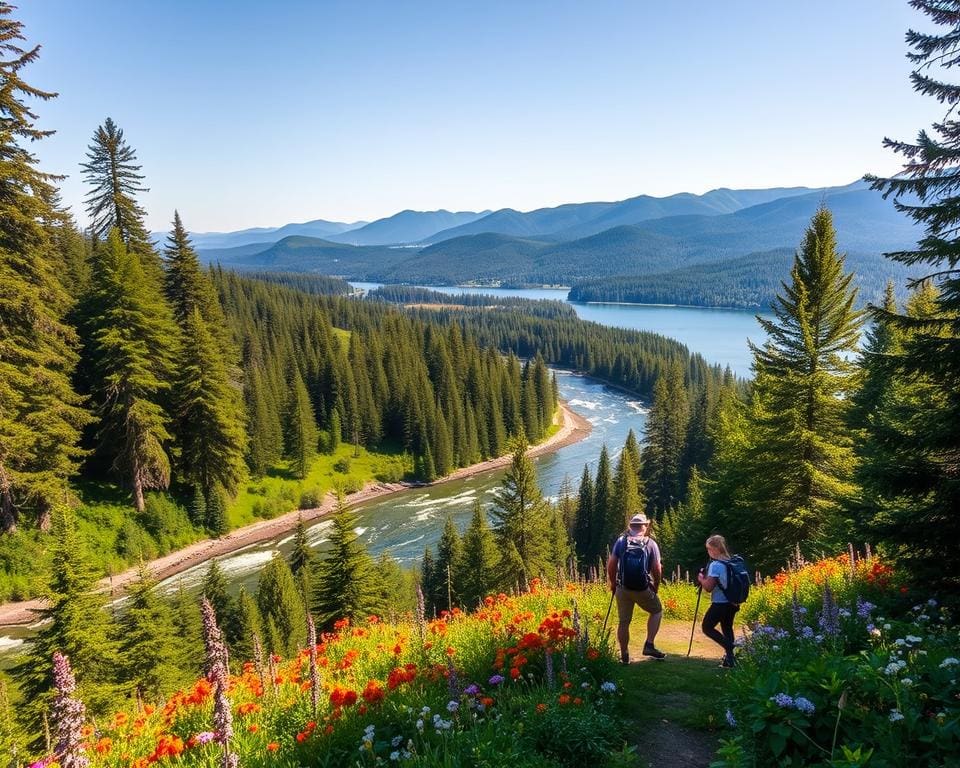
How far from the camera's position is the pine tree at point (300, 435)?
64438mm

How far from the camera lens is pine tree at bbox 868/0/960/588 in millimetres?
7957

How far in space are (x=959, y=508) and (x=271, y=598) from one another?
3176 cm

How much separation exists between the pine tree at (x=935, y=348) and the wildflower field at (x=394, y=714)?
5338 millimetres

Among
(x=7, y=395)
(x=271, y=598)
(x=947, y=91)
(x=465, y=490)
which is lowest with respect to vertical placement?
(x=465, y=490)

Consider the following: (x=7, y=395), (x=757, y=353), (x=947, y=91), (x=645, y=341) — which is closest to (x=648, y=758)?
(x=947, y=91)

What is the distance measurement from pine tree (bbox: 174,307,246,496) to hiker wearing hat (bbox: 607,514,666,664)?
43.8 metres

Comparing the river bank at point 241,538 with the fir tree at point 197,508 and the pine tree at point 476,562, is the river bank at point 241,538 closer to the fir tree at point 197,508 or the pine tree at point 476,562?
the fir tree at point 197,508

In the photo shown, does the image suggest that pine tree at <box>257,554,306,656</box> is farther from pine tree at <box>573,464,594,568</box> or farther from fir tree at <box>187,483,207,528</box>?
pine tree at <box>573,464,594,568</box>

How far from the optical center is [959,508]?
7895mm

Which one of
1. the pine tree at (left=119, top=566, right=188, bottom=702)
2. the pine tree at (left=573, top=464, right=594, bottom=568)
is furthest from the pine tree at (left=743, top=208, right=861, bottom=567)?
the pine tree at (left=573, top=464, right=594, bottom=568)

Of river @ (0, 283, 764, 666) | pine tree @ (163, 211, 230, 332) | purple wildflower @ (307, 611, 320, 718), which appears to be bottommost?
river @ (0, 283, 764, 666)

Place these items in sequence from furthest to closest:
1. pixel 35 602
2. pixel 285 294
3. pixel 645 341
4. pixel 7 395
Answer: pixel 645 341 → pixel 285 294 → pixel 35 602 → pixel 7 395

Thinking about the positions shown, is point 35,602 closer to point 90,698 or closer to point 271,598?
point 271,598

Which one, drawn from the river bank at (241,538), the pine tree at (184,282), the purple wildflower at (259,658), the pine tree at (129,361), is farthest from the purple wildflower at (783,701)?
the pine tree at (184,282)
